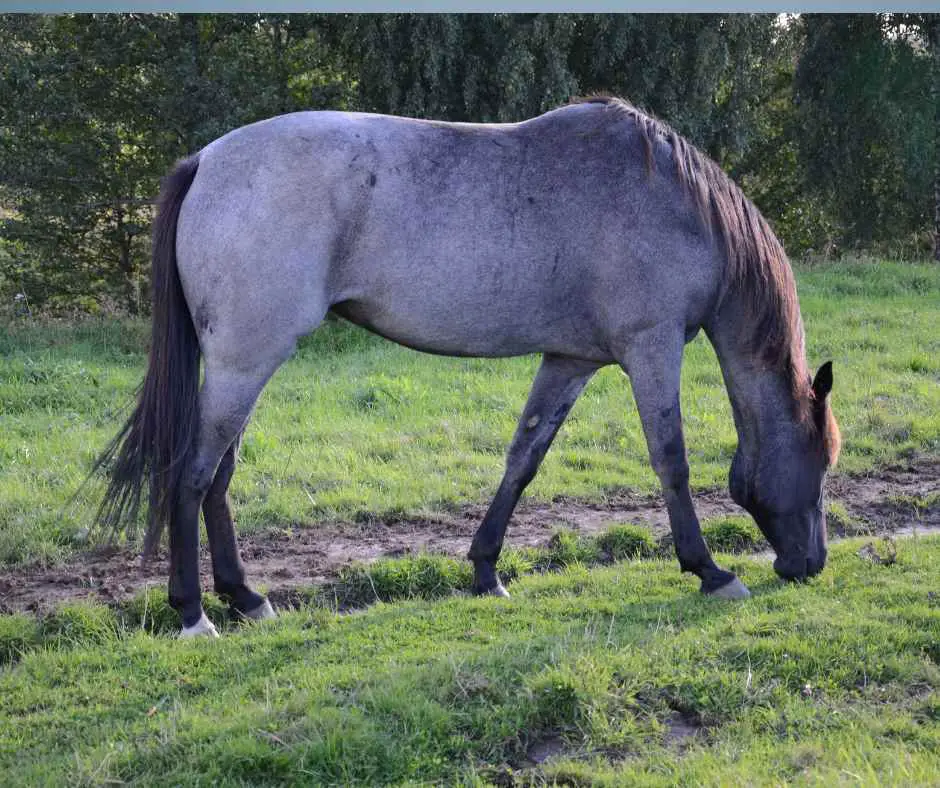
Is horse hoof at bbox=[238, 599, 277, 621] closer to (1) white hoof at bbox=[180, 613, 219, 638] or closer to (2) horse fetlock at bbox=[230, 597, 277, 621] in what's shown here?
(2) horse fetlock at bbox=[230, 597, 277, 621]

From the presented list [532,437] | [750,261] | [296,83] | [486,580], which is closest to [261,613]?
[486,580]

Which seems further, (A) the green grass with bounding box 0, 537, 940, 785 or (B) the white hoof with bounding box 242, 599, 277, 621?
(B) the white hoof with bounding box 242, 599, 277, 621

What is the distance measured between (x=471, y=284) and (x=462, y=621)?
1.50 metres

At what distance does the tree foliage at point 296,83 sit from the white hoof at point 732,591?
11109 mm

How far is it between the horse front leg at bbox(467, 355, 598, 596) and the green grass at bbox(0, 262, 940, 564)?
125cm

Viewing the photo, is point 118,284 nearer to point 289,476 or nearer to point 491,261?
point 289,476

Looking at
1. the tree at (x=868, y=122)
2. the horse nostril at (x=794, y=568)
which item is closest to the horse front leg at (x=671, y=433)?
the horse nostril at (x=794, y=568)

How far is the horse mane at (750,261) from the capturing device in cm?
491

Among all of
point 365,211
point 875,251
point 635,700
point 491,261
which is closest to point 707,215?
point 491,261

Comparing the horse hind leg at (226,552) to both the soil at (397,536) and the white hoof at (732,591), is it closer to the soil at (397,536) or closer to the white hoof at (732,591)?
the soil at (397,536)

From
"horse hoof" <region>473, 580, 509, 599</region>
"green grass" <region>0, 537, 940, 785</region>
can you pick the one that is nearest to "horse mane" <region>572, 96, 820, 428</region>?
"green grass" <region>0, 537, 940, 785</region>

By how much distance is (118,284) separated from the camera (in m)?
16.1

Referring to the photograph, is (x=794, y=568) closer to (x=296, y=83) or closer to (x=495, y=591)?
(x=495, y=591)

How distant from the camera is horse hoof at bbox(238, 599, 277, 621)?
4.92 m
